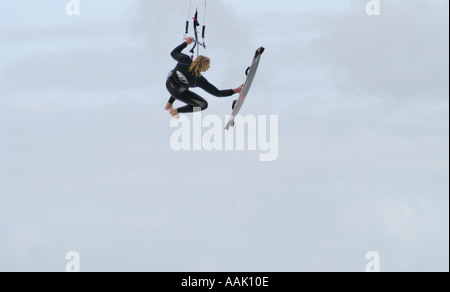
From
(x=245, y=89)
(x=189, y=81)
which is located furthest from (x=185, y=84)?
(x=245, y=89)

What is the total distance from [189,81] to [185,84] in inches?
4.8

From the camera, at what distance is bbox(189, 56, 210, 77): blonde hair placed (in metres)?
22.0

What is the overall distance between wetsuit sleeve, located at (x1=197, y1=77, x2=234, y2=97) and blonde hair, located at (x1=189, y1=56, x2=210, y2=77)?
0.87 ft

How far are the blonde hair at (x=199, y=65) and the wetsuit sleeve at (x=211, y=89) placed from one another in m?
0.26

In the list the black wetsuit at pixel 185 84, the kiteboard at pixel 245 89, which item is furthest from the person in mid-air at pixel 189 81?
the kiteboard at pixel 245 89

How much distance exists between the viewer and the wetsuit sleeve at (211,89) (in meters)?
22.3

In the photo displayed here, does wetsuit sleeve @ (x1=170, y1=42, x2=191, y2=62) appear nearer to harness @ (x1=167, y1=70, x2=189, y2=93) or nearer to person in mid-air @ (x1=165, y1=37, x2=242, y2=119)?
person in mid-air @ (x1=165, y1=37, x2=242, y2=119)

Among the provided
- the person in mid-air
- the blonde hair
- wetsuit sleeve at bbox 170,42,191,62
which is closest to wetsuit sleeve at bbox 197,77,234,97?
the person in mid-air

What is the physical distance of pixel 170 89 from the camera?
22312mm

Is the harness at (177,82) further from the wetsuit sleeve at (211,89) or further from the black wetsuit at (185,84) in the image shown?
the wetsuit sleeve at (211,89)
